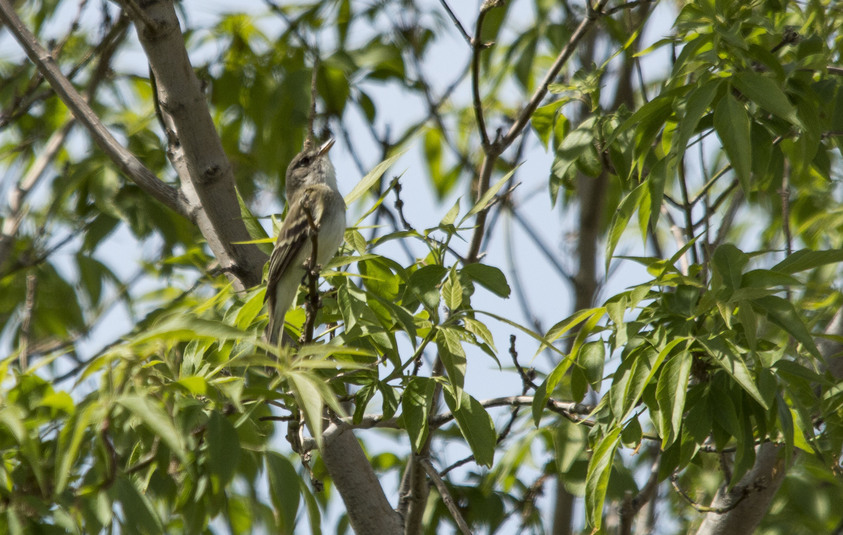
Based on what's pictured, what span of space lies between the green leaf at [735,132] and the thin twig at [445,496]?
155 centimetres

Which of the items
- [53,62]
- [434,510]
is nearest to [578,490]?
[434,510]

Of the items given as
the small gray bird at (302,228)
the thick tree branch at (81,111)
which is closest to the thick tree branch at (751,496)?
the small gray bird at (302,228)

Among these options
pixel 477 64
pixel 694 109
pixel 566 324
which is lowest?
pixel 566 324

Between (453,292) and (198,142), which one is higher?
(198,142)

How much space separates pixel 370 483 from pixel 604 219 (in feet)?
10.4

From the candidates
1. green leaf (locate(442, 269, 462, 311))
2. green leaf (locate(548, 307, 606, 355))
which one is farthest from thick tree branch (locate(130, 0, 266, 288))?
green leaf (locate(548, 307, 606, 355))

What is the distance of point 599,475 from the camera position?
2.87 meters

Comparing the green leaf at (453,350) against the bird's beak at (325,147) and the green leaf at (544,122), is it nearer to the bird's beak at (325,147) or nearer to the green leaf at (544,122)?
the green leaf at (544,122)

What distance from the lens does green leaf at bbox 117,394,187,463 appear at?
6.36ft

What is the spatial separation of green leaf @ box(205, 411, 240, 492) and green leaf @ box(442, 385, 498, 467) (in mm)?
828

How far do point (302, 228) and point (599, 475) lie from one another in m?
1.94

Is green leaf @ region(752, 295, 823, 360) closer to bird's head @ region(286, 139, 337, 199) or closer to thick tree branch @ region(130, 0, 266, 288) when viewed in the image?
thick tree branch @ region(130, 0, 266, 288)

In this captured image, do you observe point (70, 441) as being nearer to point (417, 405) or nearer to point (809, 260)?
point (417, 405)

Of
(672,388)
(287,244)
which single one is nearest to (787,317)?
(672,388)
